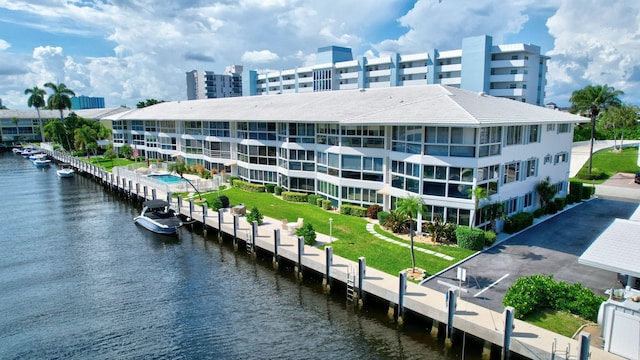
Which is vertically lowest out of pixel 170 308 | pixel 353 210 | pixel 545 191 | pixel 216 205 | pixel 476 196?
pixel 170 308

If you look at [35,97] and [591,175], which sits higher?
[35,97]

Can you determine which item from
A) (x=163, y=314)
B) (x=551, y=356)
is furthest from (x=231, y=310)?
(x=551, y=356)

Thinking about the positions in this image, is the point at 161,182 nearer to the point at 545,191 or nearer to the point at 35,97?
the point at 545,191

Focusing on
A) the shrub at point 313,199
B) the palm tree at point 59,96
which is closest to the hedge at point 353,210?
the shrub at point 313,199

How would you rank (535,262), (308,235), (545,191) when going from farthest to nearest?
(545,191)
(308,235)
(535,262)

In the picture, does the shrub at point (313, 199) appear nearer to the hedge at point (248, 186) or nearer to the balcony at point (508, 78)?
the hedge at point (248, 186)

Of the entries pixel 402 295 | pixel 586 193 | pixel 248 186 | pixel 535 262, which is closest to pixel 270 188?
pixel 248 186
